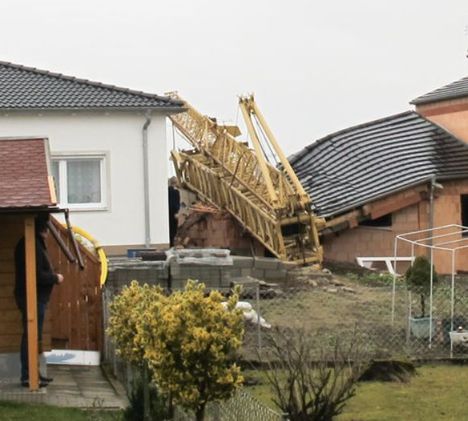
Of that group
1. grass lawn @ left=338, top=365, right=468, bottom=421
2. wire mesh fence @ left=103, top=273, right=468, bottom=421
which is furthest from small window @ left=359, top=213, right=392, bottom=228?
grass lawn @ left=338, top=365, right=468, bottom=421

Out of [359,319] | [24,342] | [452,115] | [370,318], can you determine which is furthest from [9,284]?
[452,115]

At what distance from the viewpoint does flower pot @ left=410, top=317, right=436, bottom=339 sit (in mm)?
18453

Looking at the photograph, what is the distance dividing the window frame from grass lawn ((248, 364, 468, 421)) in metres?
10.3

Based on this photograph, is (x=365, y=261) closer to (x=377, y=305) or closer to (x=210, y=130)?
(x=210, y=130)

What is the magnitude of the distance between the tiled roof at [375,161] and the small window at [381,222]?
0.72 meters

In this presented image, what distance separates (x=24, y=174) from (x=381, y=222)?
20.5 meters

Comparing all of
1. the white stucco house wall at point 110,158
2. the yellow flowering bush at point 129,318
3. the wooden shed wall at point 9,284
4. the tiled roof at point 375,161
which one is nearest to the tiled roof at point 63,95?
the white stucco house wall at point 110,158

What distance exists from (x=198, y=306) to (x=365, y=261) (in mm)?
22718

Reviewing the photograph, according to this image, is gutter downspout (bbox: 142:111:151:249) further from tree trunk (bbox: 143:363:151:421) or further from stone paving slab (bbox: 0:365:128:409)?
tree trunk (bbox: 143:363:151:421)

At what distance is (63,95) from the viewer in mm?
26047

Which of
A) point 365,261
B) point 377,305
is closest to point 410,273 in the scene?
point 377,305

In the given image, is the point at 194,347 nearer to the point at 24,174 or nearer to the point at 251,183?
the point at 24,174

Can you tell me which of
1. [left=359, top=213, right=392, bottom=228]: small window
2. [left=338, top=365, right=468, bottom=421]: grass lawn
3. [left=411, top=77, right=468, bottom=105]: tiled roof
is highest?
[left=411, top=77, right=468, bottom=105]: tiled roof

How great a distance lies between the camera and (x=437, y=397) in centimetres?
1503
